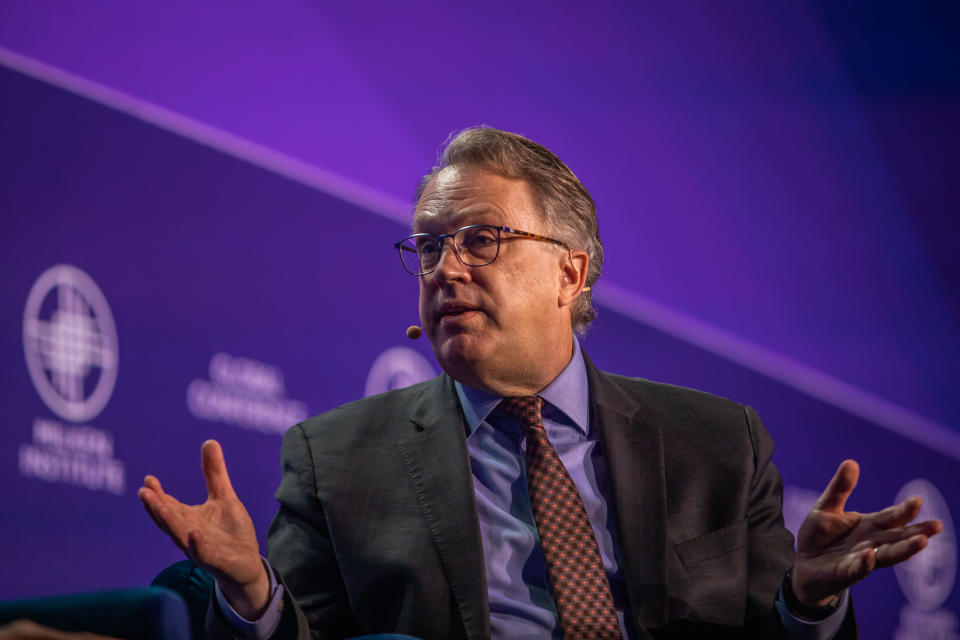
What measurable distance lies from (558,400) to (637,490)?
0.26 meters

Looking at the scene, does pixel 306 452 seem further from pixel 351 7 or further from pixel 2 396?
pixel 351 7

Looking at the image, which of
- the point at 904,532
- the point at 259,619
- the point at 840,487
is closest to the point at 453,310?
the point at 259,619

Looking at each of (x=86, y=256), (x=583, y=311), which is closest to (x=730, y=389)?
(x=583, y=311)

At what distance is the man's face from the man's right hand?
1.85 ft

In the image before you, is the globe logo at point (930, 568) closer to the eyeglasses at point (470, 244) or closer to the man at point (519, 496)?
the man at point (519, 496)

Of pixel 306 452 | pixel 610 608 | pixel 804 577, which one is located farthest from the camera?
pixel 306 452

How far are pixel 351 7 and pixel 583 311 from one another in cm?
124

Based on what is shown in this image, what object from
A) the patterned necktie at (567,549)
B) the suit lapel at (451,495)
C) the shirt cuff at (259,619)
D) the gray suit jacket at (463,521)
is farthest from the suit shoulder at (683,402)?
the shirt cuff at (259,619)

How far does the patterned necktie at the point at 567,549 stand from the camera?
6.09 ft

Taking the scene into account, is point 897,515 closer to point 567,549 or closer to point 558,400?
point 567,549

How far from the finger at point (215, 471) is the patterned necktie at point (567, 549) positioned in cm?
60

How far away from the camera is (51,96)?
7.66 ft

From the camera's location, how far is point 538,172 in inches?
89.4

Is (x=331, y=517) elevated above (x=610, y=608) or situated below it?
above
